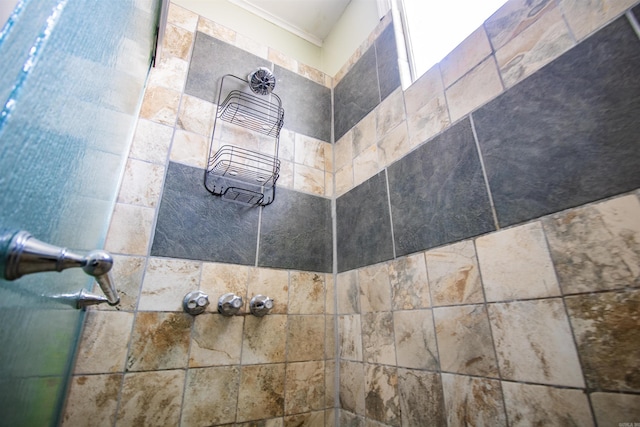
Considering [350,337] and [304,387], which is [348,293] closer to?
[350,337]

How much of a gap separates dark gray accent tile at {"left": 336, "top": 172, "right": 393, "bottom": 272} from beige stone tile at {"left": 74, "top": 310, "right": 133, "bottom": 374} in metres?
0.94

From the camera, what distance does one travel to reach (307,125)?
5.74 feet

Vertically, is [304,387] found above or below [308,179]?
below

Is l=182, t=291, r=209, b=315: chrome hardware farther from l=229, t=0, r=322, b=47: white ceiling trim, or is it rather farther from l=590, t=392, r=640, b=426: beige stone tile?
l=229, t=0, r=322, b=47: white ceiling trim

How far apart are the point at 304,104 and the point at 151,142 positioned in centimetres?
90

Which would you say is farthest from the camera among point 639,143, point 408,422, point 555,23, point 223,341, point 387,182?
point 387,182

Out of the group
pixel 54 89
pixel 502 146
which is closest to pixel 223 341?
pixel 54 89

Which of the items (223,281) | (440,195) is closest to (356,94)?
(440,195)

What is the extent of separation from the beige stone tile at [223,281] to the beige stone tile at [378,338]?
52 centimetres

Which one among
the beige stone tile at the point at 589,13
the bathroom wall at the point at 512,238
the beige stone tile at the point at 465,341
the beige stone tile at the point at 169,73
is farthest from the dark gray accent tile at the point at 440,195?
the beige stone tile at the point at 169,73

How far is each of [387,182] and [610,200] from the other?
2.45 ft

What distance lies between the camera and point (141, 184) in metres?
1.17

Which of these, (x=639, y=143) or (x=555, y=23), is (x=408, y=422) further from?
(x=555, y=23)

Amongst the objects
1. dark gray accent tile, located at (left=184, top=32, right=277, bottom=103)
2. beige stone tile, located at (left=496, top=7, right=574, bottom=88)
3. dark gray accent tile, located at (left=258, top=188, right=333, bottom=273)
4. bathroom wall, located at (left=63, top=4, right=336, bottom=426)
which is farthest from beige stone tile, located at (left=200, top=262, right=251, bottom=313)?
beige stone tile, located at (left=496, top=7, right=574, bottom=88)
